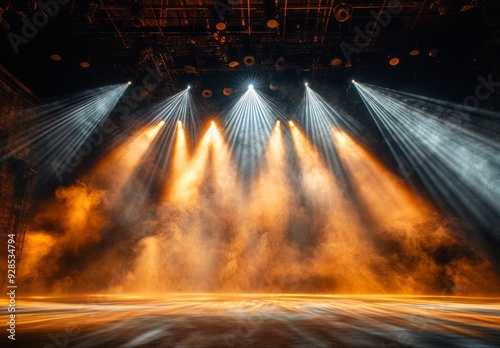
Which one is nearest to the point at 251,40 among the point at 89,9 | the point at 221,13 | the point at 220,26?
the point at 220,26

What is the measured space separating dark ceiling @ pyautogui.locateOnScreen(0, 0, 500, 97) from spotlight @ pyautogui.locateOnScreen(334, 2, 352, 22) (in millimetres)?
26

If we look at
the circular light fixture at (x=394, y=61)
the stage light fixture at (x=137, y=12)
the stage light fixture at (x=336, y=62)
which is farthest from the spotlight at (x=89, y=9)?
the circular light fixture at (x=394, y=61)

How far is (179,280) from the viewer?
31.8ft

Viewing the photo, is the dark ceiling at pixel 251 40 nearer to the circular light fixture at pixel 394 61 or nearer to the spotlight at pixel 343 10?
the spotlight at pixel 343 10

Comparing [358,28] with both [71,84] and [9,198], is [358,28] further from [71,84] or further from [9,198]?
[9,198]

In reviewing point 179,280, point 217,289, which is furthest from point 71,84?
point 217,289

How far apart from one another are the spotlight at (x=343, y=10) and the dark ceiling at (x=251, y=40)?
26mm

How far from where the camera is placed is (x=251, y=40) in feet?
28.6

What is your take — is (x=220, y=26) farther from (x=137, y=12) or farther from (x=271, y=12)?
(x=137, y=12)

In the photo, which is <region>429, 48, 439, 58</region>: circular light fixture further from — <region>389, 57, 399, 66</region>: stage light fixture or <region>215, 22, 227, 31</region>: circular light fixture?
<region>215, 22, 227, 31</region>: circular light fixture

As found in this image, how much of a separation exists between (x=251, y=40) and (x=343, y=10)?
298cm

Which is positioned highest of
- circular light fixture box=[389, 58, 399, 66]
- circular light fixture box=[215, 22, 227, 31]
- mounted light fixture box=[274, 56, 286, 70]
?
circular light fixture box=[215, 22, 227, 31]

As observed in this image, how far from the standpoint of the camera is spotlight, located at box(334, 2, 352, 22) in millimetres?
7113

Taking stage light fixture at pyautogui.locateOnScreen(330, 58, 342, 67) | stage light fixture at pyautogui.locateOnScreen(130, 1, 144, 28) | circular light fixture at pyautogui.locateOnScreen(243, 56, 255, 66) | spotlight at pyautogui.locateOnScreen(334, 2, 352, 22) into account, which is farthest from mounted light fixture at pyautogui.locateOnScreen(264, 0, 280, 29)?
stage light fixture at pyautogui.locateOnScreen(130, 1, 144, 28)
